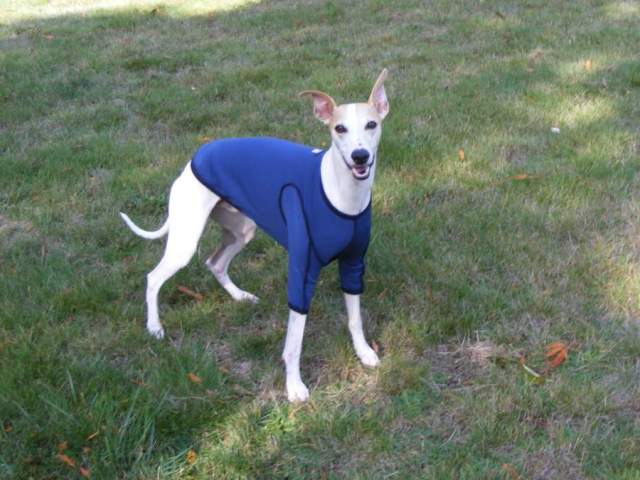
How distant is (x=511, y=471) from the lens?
283 centimetres

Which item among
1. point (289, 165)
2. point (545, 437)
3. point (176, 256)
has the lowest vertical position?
point (545, 437)

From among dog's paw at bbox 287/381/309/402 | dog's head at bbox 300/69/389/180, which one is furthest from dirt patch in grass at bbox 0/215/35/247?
dog's head at bbox 300/69/389/180

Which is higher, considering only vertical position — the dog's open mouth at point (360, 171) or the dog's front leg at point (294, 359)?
the dog's open mouth at point (360, 171)

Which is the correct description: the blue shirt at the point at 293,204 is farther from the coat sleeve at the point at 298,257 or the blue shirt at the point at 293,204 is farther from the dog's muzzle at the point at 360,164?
the dog's muzzle at the point at 360,164

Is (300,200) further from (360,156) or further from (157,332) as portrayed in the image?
(157,332)

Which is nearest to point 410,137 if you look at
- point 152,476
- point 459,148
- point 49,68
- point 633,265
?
point 459,148

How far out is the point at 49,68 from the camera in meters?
8.12

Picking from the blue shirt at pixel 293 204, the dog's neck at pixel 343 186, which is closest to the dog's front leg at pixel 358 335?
the blue shirt at pixel 293 204

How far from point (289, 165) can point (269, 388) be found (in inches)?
40.5

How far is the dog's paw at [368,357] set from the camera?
3510 millimetres

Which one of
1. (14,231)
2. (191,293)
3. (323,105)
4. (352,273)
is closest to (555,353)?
(352,273)

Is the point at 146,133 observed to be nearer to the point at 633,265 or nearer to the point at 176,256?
the point at 176,256

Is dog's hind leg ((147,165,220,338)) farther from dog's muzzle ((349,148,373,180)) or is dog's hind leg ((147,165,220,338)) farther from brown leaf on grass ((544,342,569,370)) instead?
brown leaf on grass ((544,342,569,370))

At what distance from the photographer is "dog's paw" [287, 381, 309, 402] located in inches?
129
